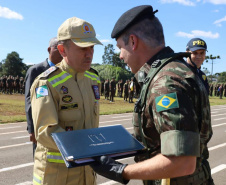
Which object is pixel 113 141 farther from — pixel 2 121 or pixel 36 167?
pixel 2 121

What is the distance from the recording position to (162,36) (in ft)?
5.42

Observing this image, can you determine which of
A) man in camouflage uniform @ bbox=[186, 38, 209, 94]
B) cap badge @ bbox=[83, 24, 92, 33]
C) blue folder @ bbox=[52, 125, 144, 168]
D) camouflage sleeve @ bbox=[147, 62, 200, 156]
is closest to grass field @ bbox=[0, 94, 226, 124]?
man in camouflage uniform @ bbox=[186, 38, 209, 94]

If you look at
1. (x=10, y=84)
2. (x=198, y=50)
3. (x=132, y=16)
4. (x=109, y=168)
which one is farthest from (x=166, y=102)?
(x=10, y=84)

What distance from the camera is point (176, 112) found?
4.36 feet

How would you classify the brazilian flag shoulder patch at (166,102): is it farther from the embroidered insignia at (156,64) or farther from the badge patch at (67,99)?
the badge patch at (67,99)

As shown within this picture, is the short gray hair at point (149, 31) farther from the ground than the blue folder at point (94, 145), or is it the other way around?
the short gray hair at point (149, 31)

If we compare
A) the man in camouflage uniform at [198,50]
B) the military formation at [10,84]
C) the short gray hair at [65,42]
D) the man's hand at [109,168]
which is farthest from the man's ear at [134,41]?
the military formation at [10,84]

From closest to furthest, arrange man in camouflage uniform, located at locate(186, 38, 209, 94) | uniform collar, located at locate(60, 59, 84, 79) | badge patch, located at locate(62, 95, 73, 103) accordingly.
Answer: badge patch, located at locate(62, 95, 73, 103)
uniform collar, located at locate(60, 59, 84, 79)
man in camouflage uniform, located at locate(186, 38, 209, 94)

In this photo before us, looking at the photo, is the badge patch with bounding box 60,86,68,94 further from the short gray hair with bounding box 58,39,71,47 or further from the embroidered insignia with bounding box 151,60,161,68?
the embroidered insignia with bounding box 151,60,161,68

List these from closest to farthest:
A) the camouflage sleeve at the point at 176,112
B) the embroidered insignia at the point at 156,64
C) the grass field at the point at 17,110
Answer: the camouflage sleeve at the point at 176,112
the embroidered insignia at the point at 156,64
the grass field at the point at 17,110

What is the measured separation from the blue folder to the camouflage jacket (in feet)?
0.44

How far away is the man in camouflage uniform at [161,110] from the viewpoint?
1.32 meters

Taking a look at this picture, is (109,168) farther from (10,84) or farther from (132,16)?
(10,84)

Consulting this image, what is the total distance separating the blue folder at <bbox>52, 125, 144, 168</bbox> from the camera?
4.83ft
